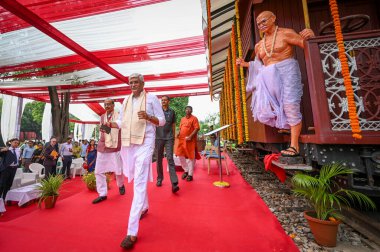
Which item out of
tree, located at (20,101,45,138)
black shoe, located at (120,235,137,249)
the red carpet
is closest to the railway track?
the red carpet

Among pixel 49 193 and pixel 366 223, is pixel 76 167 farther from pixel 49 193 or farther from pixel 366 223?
pixel 366 223

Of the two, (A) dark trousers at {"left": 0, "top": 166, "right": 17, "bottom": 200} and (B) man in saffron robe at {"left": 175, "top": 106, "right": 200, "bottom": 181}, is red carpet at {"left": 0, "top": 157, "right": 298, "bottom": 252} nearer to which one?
(B) man in saffron robe at {"left": 175, "top": 106, "right": 200, "bottom": 181}

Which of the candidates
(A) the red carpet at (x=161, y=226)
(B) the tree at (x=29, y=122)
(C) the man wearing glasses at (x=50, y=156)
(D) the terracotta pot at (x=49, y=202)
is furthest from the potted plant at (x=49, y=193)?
(B) the tree at (x=29, y=122)

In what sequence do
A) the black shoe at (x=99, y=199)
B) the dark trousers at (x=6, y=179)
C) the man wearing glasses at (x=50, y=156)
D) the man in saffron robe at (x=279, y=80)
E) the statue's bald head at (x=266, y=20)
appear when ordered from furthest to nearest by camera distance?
1. the man wearing glasses at (x=50, y=156)
2. the dark trousers at (x=6, y=179)
3. the black shoe at (x=99, y=199)
4. the statue's bald head at (x=266, y=20)
5. the man in saffron robe at (x=279, y=80)

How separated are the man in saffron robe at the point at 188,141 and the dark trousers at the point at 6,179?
13.5ft

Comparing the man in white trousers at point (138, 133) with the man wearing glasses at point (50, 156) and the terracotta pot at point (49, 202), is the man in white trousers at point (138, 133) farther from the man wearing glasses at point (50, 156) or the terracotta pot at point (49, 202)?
the man wearing glasses at point (50, 156)

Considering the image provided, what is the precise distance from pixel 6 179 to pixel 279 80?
6.30 meters

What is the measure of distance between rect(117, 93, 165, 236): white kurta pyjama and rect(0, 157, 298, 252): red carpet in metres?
0.27

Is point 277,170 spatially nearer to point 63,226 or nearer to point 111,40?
point 63,226

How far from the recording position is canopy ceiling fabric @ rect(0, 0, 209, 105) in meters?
3.86

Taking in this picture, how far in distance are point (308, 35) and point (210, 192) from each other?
9.12 feet

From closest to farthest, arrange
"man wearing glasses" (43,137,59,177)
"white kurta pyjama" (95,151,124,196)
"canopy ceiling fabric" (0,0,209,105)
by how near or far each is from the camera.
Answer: "white kurta pyjama" (95,151,124,196) < "canopy ceiling fabric" (0,0,209,105) < "man wearing glasses" (43,137,59,177)

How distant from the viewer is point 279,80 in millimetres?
2416

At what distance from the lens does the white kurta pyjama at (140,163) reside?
1769mm
